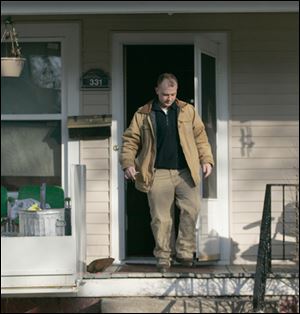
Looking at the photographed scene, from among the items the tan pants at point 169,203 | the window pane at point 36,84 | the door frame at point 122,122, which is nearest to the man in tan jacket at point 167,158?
the tan pants at point 169,203

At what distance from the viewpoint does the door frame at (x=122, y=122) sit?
6.59 meters

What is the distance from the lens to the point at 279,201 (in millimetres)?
6609

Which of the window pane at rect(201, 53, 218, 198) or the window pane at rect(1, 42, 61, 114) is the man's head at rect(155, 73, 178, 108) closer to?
the window pane at rect(201, 53, 218, 198)

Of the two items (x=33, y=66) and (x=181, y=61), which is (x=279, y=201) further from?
(x=33, y=66)

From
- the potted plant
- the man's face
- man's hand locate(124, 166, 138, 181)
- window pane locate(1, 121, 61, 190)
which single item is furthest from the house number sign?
man's hand locate(124, 166, 138, 181)

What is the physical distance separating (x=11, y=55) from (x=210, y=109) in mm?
1922

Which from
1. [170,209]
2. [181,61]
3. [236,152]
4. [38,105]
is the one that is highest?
[181,61]

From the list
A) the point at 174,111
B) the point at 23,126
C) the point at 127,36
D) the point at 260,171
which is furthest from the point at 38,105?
the point at 260,171

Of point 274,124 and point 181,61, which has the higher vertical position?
point 181,61

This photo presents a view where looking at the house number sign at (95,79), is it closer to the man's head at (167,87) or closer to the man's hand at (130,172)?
the man's head at (167,87)

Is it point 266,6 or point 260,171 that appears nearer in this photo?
point 266,6

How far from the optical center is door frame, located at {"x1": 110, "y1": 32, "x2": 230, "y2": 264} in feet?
21.6

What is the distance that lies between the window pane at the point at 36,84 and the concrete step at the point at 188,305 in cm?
205

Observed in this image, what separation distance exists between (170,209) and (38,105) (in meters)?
1.84
